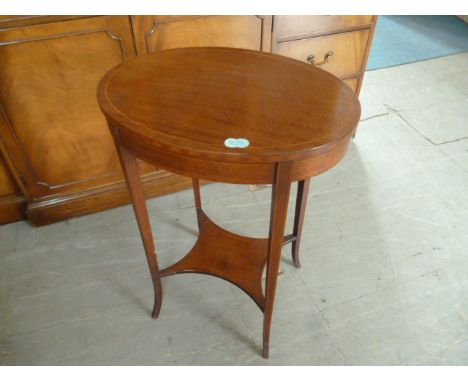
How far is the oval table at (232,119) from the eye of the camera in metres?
0.96

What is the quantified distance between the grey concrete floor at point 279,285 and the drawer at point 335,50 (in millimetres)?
629

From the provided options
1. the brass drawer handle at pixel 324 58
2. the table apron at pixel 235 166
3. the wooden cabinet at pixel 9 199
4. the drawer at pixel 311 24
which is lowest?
the wooden cabinet at pixel 9 199

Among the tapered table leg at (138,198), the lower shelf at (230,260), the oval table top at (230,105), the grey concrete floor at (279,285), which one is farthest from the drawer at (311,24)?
the tapered table leg at (138,198)

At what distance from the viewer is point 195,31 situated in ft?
5.89

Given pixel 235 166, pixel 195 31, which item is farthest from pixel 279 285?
pixel 195 31

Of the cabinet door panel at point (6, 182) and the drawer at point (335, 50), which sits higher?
the drawer at point (335, 50)

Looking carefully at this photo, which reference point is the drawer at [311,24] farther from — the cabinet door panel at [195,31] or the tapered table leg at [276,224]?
the tapered table leg at [276,224]

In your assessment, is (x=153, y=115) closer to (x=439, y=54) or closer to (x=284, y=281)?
(x=284, y=281)

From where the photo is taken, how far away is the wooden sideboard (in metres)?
1.59

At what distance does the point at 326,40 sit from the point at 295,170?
1471 millimetres

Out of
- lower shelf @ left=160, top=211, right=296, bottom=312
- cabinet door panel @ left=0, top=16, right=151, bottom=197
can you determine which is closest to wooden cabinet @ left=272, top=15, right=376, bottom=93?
cabinet door panel @ left=0, top=16, right=151, bottom=197

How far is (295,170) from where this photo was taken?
982 millimetres

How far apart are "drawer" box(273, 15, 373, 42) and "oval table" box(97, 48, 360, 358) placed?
2.31ft

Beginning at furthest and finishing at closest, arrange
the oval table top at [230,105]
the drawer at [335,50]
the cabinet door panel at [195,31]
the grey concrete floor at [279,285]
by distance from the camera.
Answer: the drawer at [335,50]
the cabinet door panel at [195,31]
the grey concrete floor at [279,285]
the oval table top at [230,105]
